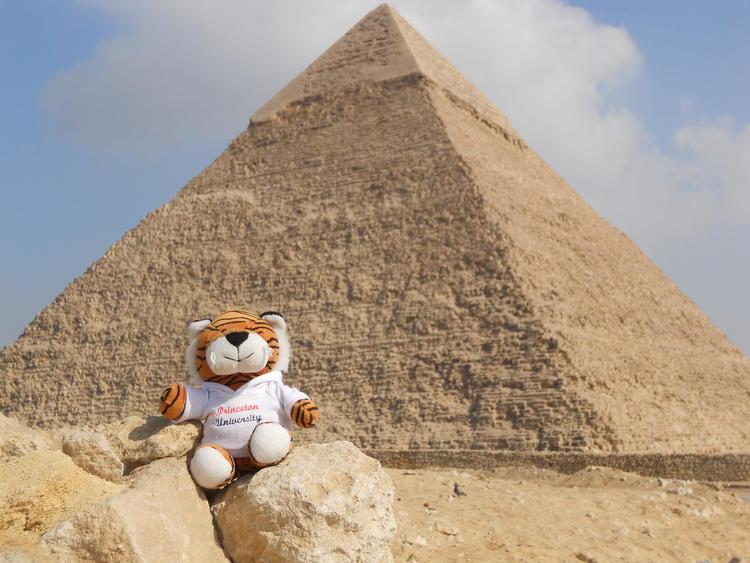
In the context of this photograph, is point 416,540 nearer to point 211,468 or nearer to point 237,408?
point 237,408

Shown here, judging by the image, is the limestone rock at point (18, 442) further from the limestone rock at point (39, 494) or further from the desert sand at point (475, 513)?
the limestone rock at point (39, 494)

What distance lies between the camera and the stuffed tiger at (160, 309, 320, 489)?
15.7 feet

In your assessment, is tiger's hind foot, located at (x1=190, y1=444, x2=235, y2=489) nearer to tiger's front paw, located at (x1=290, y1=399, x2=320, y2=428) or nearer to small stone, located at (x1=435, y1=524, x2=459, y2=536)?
tiger's front paw, located at (x1=290, y1=399, x2=320, y2=428)

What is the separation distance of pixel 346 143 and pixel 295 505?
25181 mm

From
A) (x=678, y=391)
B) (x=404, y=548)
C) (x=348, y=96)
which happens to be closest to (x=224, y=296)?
(x=348, y=96)

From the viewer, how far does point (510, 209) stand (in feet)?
85.3

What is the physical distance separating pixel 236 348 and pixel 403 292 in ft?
62.3

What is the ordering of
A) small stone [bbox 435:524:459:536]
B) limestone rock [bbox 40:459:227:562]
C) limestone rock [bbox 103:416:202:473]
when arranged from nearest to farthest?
limestone rock [bbox 40:459:227:562]
limestone rock [bbox 103:416:202:473]
small stone [bbox 435:524:459:536]

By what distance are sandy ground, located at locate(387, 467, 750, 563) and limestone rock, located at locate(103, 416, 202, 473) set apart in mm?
1477

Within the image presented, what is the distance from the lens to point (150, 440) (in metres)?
4.86

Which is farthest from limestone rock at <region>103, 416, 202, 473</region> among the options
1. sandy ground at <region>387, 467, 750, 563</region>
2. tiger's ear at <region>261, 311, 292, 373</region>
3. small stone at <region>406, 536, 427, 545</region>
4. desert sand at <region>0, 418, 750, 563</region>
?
small stone at <region>406, 536, 427, 545</region>

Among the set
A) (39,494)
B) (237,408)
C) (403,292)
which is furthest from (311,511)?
(403,292)

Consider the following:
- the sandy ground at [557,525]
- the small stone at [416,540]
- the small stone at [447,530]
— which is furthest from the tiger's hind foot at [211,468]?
the small stone at [447,530]

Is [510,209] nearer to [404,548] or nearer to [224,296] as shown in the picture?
[224,296]
